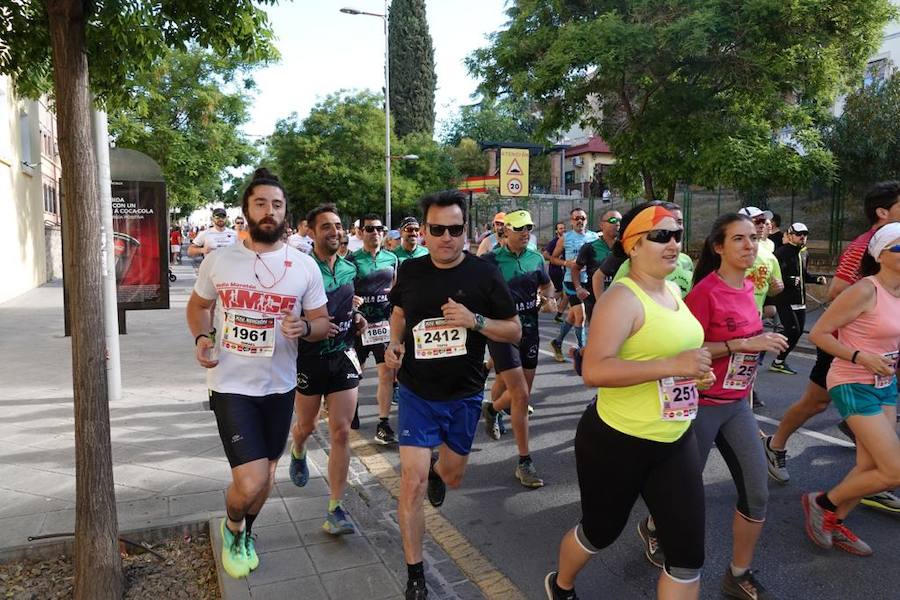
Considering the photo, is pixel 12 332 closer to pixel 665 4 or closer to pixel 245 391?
pixel 245 391

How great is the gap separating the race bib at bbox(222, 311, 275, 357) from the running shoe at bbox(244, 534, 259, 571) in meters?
0.95

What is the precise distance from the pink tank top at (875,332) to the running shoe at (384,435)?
355cm

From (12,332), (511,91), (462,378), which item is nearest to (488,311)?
Result: (462,378)

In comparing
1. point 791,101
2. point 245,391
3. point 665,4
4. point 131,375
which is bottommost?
point 131,375

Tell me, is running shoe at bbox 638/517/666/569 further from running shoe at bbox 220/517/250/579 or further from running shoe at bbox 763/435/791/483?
running shoe at bbox 220/517/250/579

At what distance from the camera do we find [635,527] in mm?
4426

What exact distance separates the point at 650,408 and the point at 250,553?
212cm

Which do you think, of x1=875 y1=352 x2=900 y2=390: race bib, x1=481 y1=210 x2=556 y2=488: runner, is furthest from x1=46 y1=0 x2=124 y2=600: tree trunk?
x1=875 y1=352 x2=900 y2=390: race bib

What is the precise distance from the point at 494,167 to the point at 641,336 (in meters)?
33.2

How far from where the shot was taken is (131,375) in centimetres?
883

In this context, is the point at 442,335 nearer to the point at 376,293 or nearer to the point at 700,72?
the point at 376,293

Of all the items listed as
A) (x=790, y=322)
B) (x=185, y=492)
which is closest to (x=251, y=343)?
(x=185, y=492)

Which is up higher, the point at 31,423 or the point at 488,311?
the point at 488,311

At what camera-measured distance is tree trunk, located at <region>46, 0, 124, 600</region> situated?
3.17 meters
